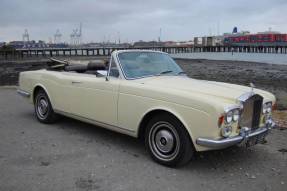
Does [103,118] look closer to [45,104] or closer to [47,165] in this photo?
[47,165]

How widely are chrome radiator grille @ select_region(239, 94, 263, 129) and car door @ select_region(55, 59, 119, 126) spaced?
6.49ft

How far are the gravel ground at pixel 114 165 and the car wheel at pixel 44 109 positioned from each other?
22.2 inches

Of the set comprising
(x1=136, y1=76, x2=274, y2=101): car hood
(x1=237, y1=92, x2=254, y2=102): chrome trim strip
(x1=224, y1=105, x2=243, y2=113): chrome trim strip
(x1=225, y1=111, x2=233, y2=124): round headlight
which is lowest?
(x1=225, y1=111, x2=233, y2=124): round headlight

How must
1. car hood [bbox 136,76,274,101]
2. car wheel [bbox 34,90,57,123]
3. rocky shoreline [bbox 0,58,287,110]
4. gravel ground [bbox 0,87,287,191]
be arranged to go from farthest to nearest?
rocky shoreline [bbox 0,58,287,110], car wheel [bbox 34,90,57,123], car hood [bbox 136,76,274,101], gravel ground [bbox 0,87,287,191]

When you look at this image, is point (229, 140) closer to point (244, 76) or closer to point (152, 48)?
point (244, 76)

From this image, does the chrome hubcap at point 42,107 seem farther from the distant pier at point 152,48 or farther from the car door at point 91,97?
the distant pier at point 152,48

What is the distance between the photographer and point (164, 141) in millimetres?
4961

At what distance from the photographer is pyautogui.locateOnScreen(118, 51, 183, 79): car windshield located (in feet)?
18.9

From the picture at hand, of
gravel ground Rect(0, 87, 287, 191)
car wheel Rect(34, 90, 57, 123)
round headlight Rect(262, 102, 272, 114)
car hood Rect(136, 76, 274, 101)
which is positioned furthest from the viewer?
car wheel Rect(34, 90, 57, 123)

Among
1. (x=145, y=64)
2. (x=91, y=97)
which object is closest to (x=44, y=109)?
(x=91, y=97)

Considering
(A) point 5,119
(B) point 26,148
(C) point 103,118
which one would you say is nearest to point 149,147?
(C) point 103,118

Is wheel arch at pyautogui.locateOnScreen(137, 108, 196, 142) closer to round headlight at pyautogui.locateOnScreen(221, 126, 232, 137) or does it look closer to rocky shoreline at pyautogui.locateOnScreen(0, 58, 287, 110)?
round headlight at pyautogui.locateOnScreen(221, 126, 232, 137)

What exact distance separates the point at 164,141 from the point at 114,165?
78 centimetres

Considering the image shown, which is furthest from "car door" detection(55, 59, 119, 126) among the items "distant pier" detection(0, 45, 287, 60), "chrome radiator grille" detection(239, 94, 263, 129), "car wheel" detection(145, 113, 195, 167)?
"distant pier" detection(0, 45, 287, 60)
